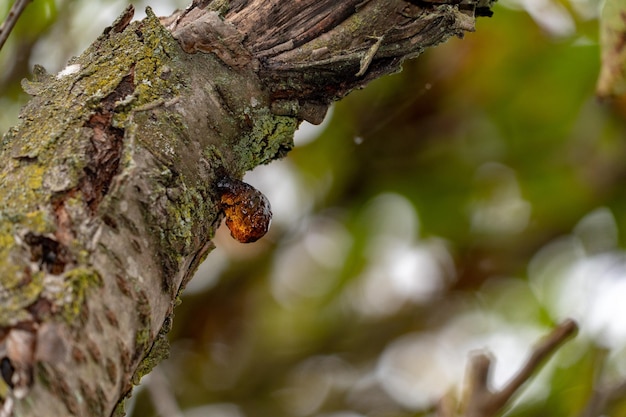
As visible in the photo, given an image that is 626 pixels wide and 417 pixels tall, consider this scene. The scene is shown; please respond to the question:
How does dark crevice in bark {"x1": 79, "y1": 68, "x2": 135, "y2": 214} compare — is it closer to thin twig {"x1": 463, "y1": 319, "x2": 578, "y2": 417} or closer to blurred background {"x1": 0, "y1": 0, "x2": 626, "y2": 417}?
thin twig {"x1": 463, "y1": 319, "x2": 578, "y2": 417}

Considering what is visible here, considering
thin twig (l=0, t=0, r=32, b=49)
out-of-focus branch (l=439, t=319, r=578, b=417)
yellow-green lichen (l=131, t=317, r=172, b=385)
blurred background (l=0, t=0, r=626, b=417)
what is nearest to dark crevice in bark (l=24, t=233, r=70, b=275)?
yellow-green lichen (l=131, t=317, r=172, b=385)

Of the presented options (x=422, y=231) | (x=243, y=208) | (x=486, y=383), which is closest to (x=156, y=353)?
(x=243, y=208)

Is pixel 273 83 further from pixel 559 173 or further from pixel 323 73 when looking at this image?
pixel 559 173

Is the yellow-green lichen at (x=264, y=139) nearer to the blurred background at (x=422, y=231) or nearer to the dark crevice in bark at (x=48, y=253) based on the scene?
the dark crevice in bark at (x=48, y=253)

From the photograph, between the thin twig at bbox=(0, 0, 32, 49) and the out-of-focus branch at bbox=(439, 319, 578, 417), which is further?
the out-of-focus branch at bbox=(439, 319, 578, 417)

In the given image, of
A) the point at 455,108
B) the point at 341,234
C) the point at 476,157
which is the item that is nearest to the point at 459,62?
the point at 455,108

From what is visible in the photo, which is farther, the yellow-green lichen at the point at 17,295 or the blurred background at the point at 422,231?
the blurred background at the point at 422,231

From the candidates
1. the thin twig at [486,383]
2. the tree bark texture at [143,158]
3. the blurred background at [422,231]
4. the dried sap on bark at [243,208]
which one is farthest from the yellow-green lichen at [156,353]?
the blurred background at [422,231]
